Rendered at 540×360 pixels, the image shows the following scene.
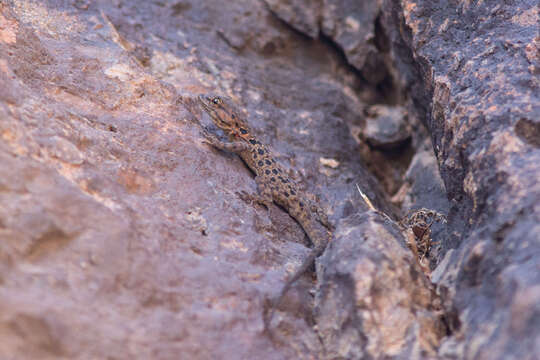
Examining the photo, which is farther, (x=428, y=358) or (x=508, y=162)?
(x=508, y=162)

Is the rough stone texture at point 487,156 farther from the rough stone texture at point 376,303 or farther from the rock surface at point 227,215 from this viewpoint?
the rough stone texture at point 376,303

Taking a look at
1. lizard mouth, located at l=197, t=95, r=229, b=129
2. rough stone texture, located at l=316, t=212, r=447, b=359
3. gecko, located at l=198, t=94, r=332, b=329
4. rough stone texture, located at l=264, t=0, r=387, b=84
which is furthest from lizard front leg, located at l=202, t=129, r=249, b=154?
rough stone texture, located at l=264, t=0, r=387, b=84

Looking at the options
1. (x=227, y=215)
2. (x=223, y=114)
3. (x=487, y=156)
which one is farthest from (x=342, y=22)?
(x=227, y=215)

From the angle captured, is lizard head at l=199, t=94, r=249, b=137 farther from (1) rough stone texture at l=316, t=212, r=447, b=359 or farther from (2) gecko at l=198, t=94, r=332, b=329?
(1) rough stone texture at l=316, t=212, r=447, b=359

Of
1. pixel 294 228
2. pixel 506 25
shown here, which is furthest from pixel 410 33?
pixel 294 228

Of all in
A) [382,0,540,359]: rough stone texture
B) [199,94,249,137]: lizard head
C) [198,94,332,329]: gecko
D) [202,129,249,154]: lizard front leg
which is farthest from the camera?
[199,94,249,137]: lizard head

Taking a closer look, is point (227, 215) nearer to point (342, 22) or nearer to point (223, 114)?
point (223, 114)

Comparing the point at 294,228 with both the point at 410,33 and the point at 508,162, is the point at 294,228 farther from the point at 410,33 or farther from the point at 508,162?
the point at 410,33

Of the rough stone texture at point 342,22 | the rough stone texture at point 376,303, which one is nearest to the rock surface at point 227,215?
the rough stone texture at point 376,303
